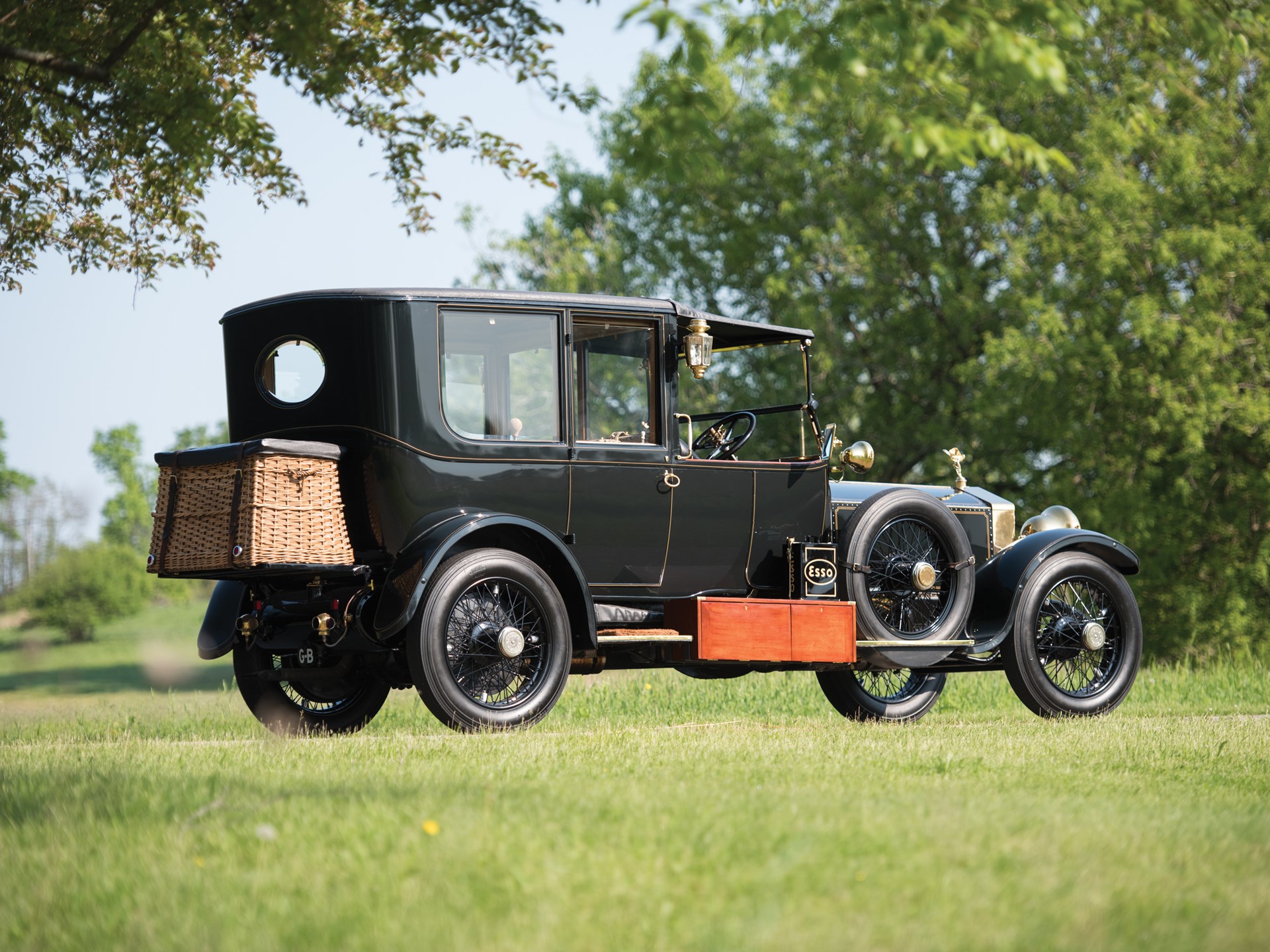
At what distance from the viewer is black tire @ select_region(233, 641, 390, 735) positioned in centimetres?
853

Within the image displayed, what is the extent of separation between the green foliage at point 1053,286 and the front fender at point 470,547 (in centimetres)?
907

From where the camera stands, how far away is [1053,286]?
22344 millimetres

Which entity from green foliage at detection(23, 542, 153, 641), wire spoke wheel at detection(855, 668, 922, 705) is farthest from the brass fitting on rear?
green foliage at detection(23, 542, 153, 641)

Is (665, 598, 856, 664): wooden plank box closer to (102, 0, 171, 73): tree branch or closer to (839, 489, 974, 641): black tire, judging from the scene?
(839, 489, 974, 641): black tire

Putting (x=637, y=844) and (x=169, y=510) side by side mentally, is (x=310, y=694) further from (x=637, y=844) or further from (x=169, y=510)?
(x=637, y=844)

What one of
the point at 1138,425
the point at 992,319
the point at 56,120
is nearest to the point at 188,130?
the point at 56,120

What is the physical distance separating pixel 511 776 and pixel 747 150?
2250 centimetres

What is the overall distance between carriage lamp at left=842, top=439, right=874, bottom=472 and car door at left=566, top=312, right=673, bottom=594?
145 centimetres

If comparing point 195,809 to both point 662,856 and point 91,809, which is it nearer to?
point 91,809

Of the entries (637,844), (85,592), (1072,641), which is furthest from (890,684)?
(85,592)

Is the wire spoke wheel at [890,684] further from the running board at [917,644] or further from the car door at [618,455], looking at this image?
the car door at [618,455]

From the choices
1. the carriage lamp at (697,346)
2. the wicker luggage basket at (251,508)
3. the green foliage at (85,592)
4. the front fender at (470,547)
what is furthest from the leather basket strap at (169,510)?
the green foliage at (85,592)

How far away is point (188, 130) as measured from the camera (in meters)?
8.34

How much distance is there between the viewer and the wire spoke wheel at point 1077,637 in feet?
31.8
